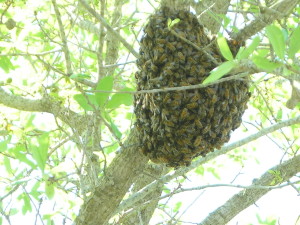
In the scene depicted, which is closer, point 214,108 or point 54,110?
point 214,108

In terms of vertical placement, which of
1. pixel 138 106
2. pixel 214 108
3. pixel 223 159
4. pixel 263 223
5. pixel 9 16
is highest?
pixel 9 16

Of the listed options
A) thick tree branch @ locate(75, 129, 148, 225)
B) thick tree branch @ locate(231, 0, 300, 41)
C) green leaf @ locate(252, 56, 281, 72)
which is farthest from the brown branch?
green leaf @ locate(252, 56, 281, 72)

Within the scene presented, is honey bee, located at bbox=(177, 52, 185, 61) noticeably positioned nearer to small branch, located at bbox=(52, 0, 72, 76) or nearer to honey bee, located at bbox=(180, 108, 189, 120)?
honey bee, located at bbox=(180, 108, 189, 120)

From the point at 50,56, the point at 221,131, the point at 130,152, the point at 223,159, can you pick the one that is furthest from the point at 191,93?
the point at 223,159

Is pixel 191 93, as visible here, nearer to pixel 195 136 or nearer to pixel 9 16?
pixel 195 136

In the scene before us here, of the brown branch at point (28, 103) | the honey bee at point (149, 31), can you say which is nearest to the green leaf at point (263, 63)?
the honey bee at point (149, 31)
